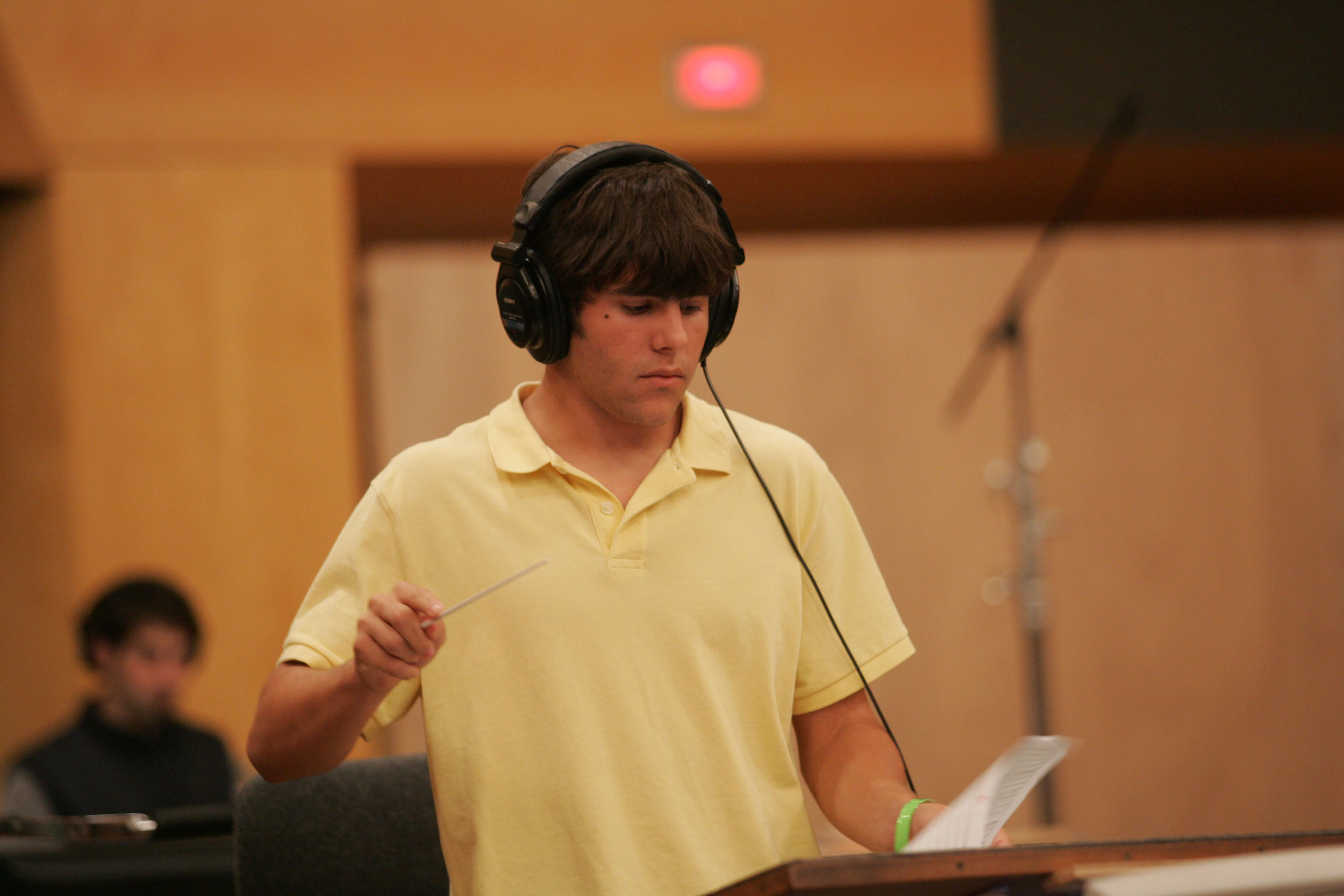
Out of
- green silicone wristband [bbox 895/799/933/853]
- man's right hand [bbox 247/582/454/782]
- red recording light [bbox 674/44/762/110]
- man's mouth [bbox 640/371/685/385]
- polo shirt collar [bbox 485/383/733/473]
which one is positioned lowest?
green silicone wristband [bbox 895/799/933/853]

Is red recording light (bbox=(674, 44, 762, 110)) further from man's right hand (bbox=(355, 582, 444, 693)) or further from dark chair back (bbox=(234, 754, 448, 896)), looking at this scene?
man's right hand (bbox=(355, 582, 444, 693))

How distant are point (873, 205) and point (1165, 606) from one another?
1330 mm

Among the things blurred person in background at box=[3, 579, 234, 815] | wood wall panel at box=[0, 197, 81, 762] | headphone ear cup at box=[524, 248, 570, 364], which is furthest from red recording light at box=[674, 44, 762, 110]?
headphone ear cup at box=[524, 248, 570, 364]

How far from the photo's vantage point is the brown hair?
125cm

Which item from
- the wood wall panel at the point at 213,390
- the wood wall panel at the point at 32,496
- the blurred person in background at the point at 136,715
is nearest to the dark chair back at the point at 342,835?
the blurred person in background at the point at 136,715

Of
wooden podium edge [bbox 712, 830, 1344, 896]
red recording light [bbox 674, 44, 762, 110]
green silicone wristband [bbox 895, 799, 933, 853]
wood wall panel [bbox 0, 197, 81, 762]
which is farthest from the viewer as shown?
red recording light [bbox 674, 44, 762, 110]

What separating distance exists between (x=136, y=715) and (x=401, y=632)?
1.99m

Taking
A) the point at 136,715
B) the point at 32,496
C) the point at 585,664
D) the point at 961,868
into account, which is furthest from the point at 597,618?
the point at 32,496

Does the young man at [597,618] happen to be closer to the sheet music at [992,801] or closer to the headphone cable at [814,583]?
the headphone cable at [814,583]

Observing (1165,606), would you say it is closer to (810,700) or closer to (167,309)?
(167,309)

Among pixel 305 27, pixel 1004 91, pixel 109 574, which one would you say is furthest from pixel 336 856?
pixel 1004 91

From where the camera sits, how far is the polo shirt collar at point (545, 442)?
1.32 m

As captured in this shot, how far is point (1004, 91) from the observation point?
12.3 feet

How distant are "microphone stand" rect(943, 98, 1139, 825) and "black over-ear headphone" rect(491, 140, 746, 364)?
8.07 feet
